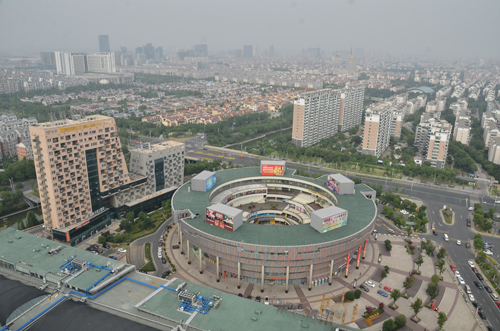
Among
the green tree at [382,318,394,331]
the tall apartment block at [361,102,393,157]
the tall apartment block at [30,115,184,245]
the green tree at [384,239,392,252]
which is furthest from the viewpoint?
the tall apartment block at [361,102,393,157]

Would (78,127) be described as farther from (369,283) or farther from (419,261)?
(419,261)

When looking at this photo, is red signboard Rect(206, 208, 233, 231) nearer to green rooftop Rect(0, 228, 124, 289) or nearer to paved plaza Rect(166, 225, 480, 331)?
paved plaza Rect(166, 225, 480, 331)

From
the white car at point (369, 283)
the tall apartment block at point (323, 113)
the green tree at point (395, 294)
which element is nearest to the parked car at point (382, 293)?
the white car at point (369, 283)

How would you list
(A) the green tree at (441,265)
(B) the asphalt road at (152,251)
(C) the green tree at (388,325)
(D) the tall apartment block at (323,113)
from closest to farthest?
(C) the green tree at (388,325) < (A) the green tree at (441,265) < (B) the asphalt road at (152,251) < (D) the tall apartment block at (323,113)

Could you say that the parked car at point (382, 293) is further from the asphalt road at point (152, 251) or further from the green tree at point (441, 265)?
the asphalt road at point (152, 251)

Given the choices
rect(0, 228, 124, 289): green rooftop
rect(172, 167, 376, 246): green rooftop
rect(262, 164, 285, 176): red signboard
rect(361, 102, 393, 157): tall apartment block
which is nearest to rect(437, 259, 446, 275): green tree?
rect(172, 167, 376, 246): green rooftop

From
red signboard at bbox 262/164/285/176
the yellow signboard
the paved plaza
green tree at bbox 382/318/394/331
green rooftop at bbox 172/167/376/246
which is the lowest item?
the paved plaza

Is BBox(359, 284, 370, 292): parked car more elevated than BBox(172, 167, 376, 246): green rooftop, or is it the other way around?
BBox(172, 167, 376, 246): green rooftop

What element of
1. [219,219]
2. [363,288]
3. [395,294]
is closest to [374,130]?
[363,288]
